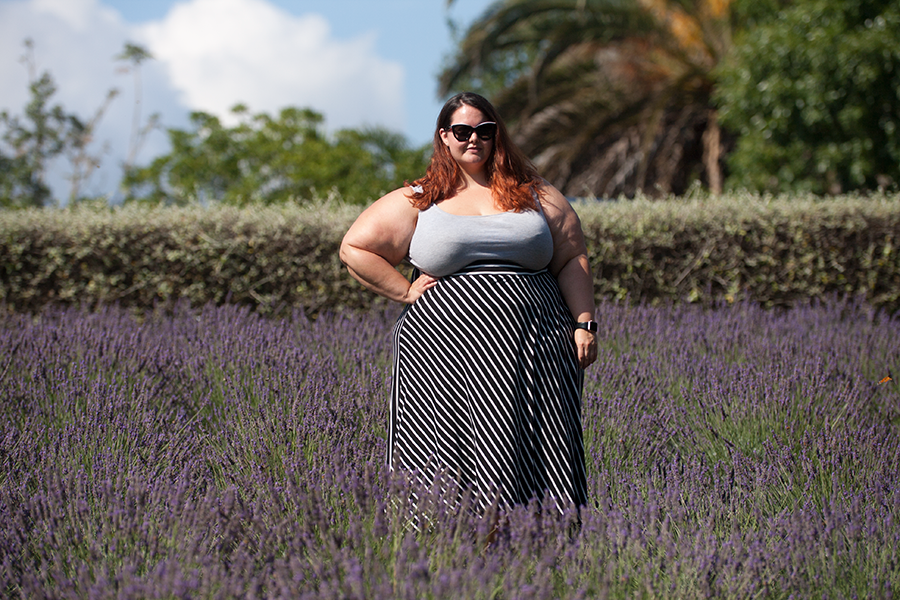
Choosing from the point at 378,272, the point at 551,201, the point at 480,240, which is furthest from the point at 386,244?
the point at 551,201

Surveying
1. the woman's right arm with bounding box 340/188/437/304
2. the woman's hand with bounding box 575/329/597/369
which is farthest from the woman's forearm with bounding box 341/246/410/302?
the woman's hand with bounding box 575/329/597/369

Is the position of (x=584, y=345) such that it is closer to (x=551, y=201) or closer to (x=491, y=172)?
(x=551, y=201)

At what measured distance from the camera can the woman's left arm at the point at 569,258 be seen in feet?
7.95

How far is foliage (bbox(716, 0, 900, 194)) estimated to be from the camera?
8609 mm

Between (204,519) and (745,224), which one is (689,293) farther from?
(204,519)

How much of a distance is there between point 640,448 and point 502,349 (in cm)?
107

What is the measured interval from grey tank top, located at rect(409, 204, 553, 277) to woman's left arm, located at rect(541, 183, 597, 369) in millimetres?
116

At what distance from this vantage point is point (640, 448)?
296 centimetres

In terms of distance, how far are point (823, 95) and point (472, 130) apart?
8.04m

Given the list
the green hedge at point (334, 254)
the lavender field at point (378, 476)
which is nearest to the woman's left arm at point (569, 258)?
the lavender field at point (378, 476)

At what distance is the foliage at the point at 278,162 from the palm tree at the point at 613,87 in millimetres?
2395

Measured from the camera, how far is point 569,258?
2475 millimetres

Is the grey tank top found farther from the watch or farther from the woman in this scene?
the watch

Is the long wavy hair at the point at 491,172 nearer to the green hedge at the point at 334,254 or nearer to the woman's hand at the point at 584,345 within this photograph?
the woman's hand at the point at 584,345
